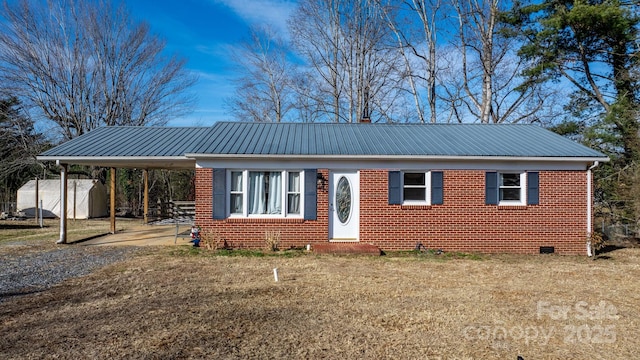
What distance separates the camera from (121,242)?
1266cm

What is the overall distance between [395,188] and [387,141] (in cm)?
174

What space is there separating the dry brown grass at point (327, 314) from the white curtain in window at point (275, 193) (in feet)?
8.08

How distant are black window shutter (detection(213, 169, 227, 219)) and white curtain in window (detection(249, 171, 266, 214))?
2.38 feet

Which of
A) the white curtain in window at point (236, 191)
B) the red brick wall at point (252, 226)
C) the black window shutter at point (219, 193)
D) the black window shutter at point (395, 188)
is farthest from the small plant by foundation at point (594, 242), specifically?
the black window shutter at point (219, 193)

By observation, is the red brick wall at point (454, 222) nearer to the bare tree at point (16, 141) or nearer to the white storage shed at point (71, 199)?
the white storage shed at point (71, 199)

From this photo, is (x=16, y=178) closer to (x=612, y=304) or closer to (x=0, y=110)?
(x=0, y=110)

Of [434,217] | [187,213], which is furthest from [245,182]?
[187,213]

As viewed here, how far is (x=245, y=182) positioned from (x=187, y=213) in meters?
11.1

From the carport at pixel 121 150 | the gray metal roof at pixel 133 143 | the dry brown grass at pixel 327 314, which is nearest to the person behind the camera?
the dry brown grass at pixel 327 314

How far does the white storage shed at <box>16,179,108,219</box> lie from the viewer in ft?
71.3

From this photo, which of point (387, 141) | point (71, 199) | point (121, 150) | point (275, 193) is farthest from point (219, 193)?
point (71, 199)

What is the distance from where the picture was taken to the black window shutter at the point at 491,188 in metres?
11.1

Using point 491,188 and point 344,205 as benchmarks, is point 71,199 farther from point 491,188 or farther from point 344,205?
point 491,188

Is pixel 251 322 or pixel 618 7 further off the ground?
pixel 618 7
